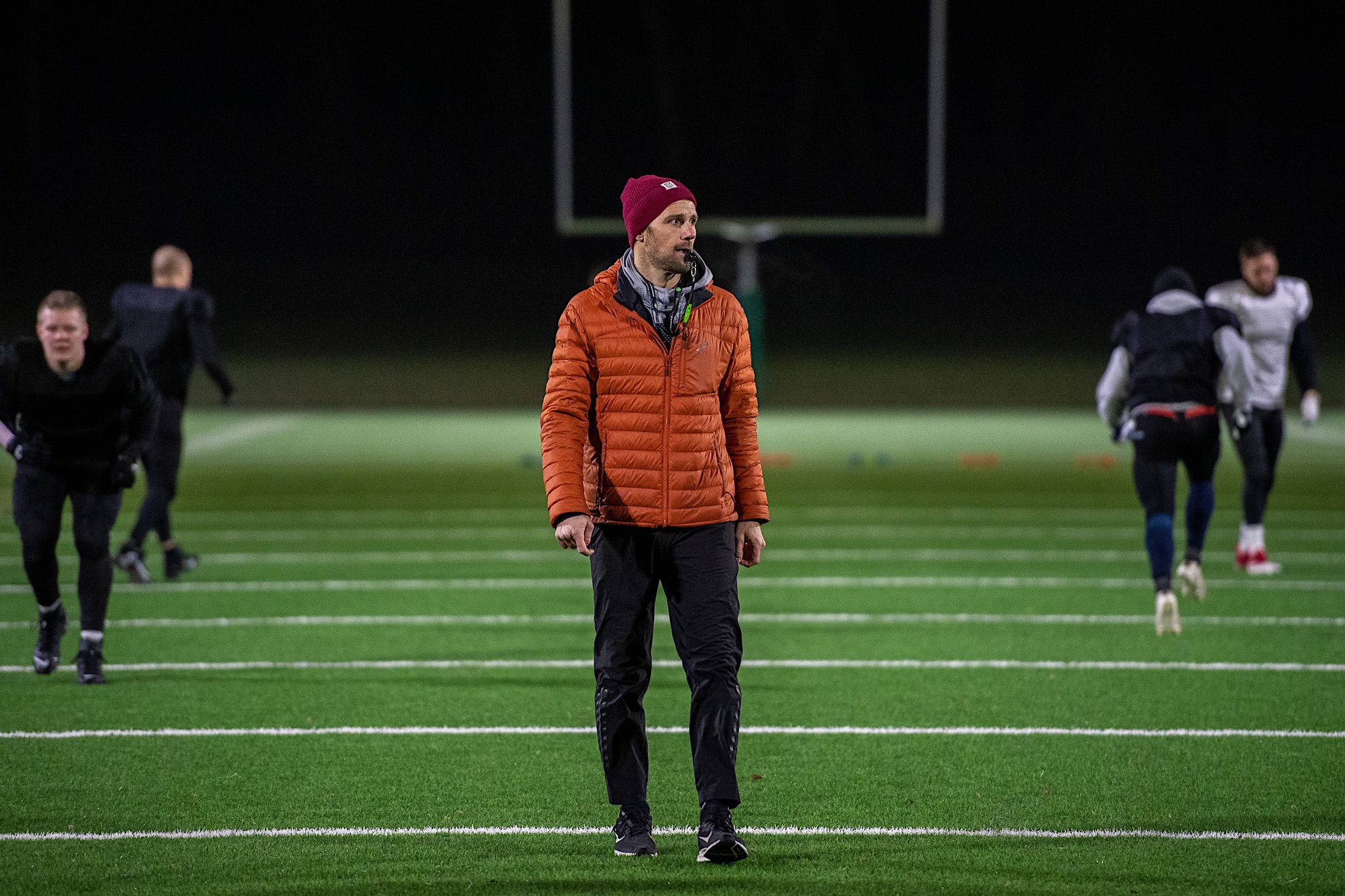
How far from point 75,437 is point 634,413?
3.10m

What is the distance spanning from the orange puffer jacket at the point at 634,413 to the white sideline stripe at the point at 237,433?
573 inches

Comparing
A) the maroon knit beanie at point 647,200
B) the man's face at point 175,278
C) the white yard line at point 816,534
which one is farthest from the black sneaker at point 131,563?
the maroon knit beanie at point 647,200

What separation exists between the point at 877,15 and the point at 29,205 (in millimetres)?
16242

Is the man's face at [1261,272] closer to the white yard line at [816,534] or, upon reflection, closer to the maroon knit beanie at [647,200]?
the white yard line at [816,534]

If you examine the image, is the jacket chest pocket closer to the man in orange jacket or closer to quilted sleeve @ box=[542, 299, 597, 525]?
the man in orange jacket

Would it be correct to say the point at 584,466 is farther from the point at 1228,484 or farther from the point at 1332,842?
the point at 1228,484

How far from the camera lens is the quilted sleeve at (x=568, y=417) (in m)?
3.96

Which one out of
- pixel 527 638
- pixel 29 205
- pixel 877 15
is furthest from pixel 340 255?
pixel 527 638

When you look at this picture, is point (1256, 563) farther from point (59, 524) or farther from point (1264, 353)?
point (59, 524)

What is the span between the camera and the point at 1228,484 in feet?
48.4

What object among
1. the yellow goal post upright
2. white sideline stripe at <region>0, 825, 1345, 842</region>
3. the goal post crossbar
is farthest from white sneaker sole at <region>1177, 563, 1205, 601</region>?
the goal post crossbar

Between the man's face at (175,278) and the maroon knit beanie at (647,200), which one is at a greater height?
the maroon knit beanie at (647,200)

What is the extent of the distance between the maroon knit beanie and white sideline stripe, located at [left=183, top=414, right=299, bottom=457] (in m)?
14.6

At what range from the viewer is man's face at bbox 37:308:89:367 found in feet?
19.9
